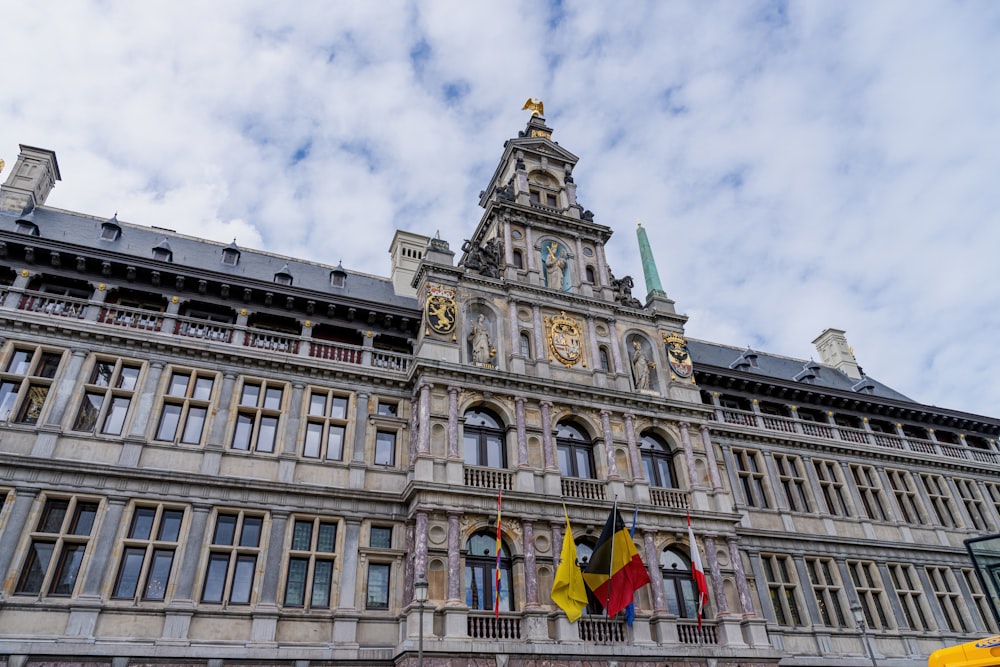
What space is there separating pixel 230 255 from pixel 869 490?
30301 millimetres

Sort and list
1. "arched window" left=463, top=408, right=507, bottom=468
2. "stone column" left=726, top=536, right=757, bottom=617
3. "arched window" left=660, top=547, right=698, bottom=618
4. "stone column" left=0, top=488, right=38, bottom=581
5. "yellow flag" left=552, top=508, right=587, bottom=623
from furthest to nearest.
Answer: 1. "arched window" left=463, top=408, right=507, bottom=468
2. "stone column" left=726, top=536, right=757, bottom=617
3. "arched window" left=660, top=547, right=698, bottom=618
4. "yellow flag" left=552, top=508, right=587, bottom=623
5. "stone column" left=0, top=488, right=38, bottom=581

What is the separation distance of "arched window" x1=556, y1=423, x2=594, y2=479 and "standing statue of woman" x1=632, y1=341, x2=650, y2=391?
370 cm

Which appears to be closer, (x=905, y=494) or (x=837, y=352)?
(x=905, y=494)

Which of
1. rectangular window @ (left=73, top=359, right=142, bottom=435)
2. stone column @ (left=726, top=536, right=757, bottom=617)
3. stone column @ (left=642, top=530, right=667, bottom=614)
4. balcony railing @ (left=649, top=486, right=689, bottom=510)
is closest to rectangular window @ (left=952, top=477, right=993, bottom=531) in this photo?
stone column @ (left=726, top=536, right=757, bottom=617)

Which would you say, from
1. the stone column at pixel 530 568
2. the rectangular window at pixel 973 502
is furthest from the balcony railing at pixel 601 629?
the rectangular window at pixel 973 502

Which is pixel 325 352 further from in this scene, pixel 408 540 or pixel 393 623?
pixel 393 623

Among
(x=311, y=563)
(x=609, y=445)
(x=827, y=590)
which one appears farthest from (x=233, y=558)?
(x=827, y=590)

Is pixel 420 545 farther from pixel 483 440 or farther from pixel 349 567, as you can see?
pixel 483 440

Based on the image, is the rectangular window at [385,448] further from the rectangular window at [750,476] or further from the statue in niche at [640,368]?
the rectangular window at [750,476]

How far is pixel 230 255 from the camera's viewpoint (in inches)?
1164

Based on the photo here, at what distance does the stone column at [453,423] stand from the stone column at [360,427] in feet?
9.75

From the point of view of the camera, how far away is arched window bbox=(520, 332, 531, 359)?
28047 millimetres

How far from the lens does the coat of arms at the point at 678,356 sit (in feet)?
98.9

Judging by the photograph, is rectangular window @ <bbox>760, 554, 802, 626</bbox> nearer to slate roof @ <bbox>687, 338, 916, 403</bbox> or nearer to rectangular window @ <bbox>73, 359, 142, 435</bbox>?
slate roof @ <bbox>687, 338, 916, 403</bbox>
